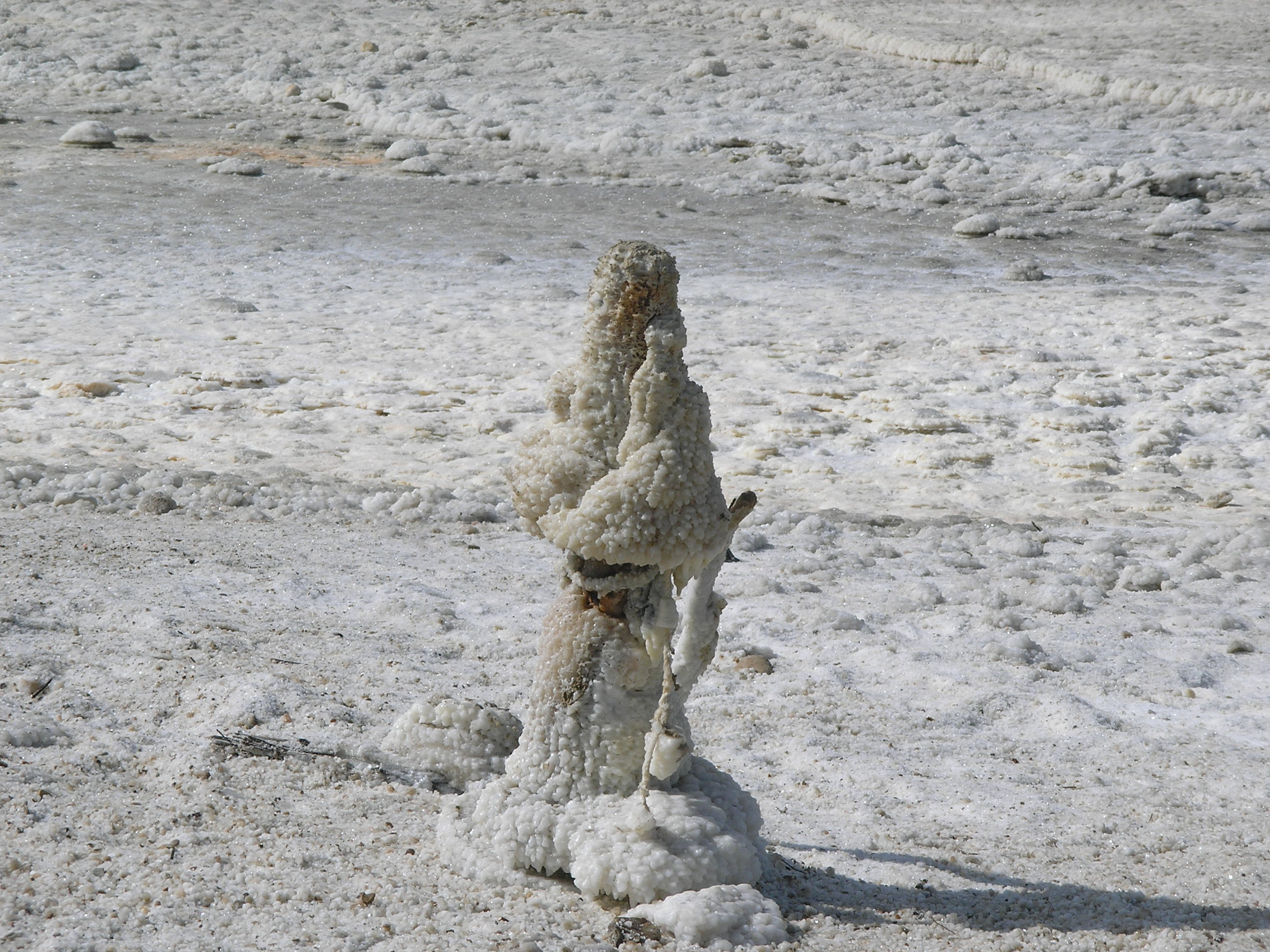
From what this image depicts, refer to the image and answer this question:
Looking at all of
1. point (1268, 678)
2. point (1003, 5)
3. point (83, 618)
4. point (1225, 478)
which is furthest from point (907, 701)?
point (1003, 5)

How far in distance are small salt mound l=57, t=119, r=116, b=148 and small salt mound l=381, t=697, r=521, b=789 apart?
38.3ft

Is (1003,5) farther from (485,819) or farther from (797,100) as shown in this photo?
(485,819)

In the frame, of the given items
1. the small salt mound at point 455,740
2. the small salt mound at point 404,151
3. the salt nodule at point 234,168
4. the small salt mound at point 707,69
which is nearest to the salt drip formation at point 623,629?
the small salt mound at point 455,740

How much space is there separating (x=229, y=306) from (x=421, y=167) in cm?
435

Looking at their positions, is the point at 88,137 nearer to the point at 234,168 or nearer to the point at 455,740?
the point at 234,168

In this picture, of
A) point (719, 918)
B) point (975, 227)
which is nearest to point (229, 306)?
point (975, 227)

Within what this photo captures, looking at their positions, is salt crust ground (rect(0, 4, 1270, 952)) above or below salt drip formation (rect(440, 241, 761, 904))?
below

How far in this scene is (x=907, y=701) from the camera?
3879mm

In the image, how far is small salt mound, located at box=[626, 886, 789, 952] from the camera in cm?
241

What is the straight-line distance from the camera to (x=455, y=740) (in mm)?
3139

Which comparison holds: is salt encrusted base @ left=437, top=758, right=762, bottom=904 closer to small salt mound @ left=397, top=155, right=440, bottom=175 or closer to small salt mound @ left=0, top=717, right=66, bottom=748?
small salt mound @ left=0, top=717, right=66, bottom=748

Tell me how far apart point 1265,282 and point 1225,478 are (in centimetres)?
387

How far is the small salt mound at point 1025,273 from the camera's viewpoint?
9.31 metres

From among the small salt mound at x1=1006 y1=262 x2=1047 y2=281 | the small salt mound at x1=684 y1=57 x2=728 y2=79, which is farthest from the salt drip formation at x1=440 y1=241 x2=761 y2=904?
the small salt mound at x1=684 y1=57 x2=728 y2=79
